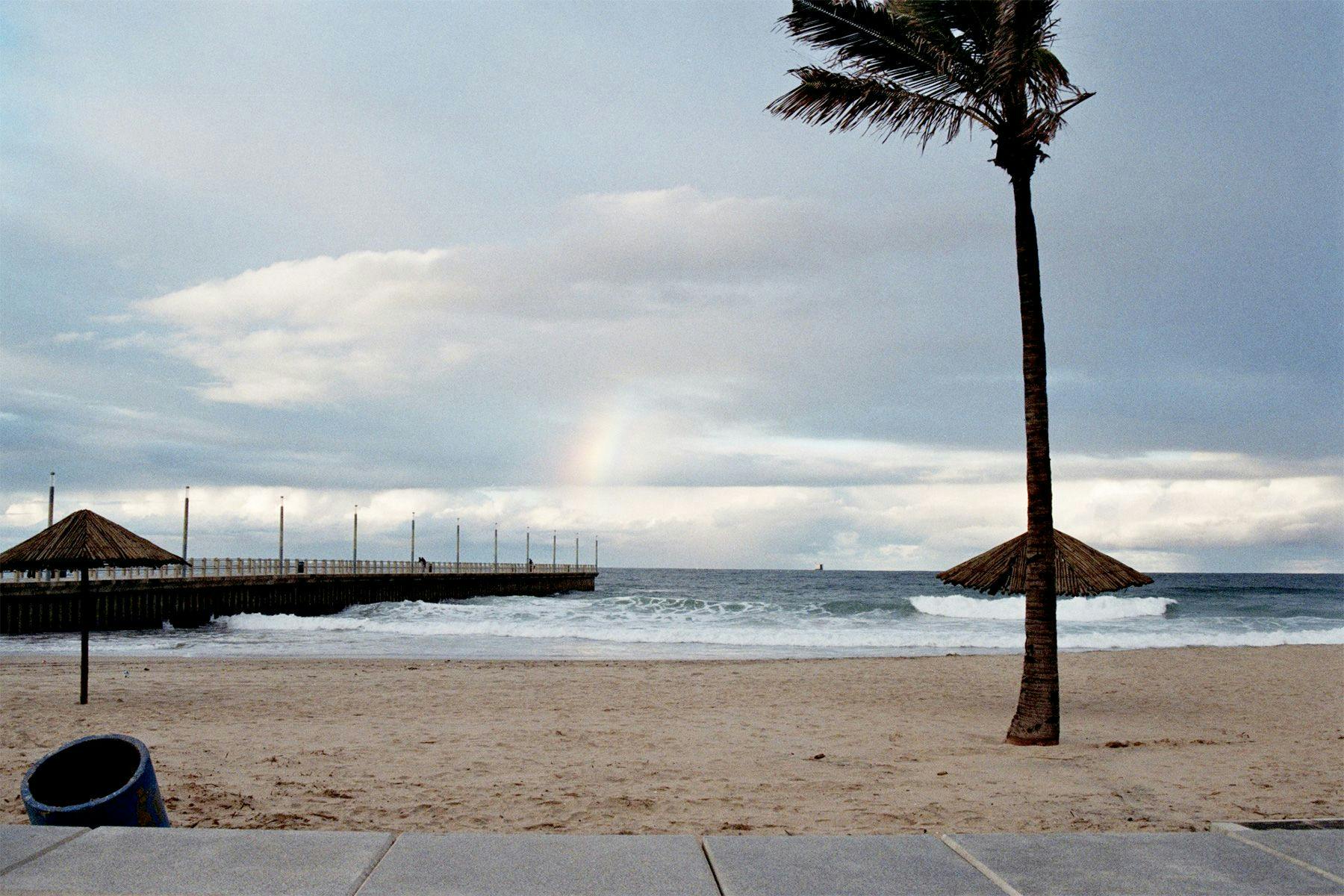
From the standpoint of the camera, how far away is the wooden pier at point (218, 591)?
3541 cm

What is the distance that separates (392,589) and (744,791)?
184 feet

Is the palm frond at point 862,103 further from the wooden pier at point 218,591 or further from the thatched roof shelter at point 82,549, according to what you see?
the wooden pier at point 218,591

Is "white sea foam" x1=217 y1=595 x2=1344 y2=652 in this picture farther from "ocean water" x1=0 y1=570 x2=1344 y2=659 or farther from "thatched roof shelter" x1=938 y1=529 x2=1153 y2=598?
"thatched roof shelter" x1=938 y1=529 x2=1153 y2=598

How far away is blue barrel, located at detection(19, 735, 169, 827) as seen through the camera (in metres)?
5.06

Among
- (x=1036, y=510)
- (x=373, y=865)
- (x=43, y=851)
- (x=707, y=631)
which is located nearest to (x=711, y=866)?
(x=373, y=865)

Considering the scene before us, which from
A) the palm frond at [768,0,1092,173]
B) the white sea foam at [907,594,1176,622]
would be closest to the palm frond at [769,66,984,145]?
Answer: the palm frond at [768,0,1092,173]

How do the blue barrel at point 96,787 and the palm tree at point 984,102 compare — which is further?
the palm tree at point 984,102

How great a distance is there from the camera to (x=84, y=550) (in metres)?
12.0

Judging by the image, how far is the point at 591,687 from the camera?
610 inches

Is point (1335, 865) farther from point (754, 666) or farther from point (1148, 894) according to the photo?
point (754, 666)

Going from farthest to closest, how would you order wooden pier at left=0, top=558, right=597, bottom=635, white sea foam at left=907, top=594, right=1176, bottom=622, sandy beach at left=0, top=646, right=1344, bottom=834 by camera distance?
white sea foam at left=907, top=594, right=1176, bottom=622, wooden pier at left=0, top=558, right=597, bottom=635, sandy beach at left=0, top=646, right=1344, bottom=834

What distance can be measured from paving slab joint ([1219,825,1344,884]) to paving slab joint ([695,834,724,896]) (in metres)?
2.50

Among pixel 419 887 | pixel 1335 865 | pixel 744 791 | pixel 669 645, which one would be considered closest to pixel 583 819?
pixel 744 791

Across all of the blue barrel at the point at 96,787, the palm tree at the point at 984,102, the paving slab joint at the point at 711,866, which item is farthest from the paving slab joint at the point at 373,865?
the palm tree at the point at 984,102
